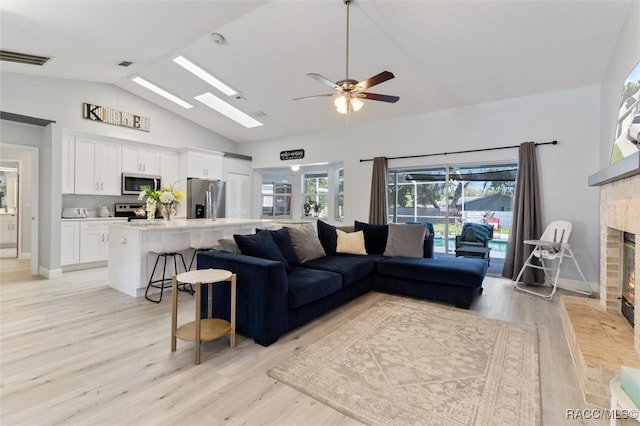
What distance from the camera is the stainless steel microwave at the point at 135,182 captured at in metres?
6.04

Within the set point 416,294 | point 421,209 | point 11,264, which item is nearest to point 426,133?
point 421,209

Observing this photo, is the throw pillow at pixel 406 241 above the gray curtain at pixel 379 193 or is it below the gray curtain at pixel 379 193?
below

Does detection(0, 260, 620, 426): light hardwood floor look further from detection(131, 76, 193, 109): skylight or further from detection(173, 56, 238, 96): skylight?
detection(131, 76, 193, 109): skylight

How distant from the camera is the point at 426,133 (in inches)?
220

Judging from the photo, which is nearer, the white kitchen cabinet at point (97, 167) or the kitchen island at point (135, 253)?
the kitchen island at point (135, 253)

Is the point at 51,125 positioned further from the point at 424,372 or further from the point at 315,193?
the point at 424,372

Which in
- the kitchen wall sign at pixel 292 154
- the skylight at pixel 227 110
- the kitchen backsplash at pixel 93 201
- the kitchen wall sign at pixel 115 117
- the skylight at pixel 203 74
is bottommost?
the kitchen backsplash at pixel 93 201

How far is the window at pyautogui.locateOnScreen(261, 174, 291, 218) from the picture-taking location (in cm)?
816

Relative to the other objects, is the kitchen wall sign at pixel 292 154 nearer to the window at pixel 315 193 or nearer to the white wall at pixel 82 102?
the window at pixel 315 193

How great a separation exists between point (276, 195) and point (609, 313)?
692cm

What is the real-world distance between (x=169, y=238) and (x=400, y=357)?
3244 millimetres

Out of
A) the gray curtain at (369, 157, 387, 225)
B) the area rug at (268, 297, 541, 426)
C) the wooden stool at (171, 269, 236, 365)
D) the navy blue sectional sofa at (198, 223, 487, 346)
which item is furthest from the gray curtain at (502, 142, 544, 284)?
the wooden stool at (171, 269, 236, 365)

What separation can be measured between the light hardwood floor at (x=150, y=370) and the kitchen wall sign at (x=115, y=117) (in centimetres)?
358

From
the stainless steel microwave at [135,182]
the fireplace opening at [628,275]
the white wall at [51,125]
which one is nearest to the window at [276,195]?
the stainless steel microwave at [135,182]
